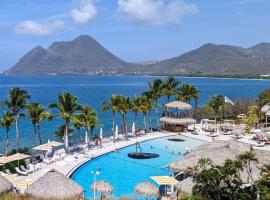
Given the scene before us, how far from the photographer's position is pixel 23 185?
23.1 m

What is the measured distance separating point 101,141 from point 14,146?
1248 cm

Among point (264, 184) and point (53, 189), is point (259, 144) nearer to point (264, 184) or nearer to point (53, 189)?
point (264, 184)

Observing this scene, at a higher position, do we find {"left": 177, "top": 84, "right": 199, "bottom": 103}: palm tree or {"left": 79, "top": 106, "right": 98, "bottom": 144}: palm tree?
{"left": 177, "top": 84, "right": 199, "bottom": 103}: palm tree

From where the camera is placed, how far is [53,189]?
66.1 ft

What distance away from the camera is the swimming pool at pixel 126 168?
84.7 ft

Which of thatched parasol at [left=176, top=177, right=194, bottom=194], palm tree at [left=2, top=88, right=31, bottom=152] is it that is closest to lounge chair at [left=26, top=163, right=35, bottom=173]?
palm tree at [left=2, top=88, right=31, bottom=152]

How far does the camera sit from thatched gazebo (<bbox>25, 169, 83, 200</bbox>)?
19.9m

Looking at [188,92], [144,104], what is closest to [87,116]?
[144,104]

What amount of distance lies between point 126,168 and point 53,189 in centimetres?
1028

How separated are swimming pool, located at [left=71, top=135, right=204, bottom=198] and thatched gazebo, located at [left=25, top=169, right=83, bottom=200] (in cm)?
287

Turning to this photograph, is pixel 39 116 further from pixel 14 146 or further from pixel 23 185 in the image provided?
pixel 14 146

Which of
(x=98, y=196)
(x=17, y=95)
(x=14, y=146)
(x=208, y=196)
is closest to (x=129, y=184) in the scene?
(x=98, y=196)

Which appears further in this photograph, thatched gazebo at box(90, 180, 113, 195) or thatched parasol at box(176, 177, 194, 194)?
thatched gazebo at box(90, 180, 113, 195)

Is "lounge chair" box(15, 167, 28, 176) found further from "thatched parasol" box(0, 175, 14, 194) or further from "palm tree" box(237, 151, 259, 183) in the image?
"palm tree" box(237, 151, 259, 183)
